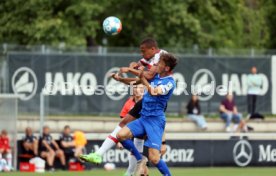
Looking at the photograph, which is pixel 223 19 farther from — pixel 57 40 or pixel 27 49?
pixel 27 49

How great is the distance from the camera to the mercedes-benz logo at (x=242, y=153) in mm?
28688

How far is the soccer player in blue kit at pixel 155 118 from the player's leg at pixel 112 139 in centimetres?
31

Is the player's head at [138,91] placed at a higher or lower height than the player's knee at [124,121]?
higher

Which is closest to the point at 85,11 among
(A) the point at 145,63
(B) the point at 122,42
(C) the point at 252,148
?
(B) the point at 122,42

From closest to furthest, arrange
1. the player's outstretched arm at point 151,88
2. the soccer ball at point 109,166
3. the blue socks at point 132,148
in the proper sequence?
the player's outstretched arm at point 151,88
the blue socks at point 132,148
the soccer ball at point 109,166

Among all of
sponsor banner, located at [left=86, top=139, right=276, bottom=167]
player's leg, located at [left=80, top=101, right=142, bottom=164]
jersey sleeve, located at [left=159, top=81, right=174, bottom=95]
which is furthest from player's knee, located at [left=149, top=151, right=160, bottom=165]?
sponsor banner, located at [left=86, top=139, right=276, bottom=167]

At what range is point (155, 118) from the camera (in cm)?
1759

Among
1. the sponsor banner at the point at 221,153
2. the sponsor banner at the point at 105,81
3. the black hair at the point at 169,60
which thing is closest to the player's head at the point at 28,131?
the sponsor banner at the point at 105,81

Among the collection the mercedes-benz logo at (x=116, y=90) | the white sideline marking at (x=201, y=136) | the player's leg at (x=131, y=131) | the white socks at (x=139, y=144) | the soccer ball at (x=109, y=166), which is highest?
the mercedes-benz logo at (x=116, y=90)

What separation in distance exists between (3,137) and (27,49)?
6480mm

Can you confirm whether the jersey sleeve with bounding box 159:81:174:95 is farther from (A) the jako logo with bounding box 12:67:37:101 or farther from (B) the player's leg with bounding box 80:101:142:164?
(A) the jako logo with bounding box 12:67:37:101

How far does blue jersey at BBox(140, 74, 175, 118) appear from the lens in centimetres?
1734

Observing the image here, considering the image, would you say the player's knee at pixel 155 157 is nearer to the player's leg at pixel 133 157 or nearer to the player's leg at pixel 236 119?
the player's leg at pixel 133 157

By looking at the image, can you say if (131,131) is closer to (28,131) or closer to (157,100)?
(157,100)
